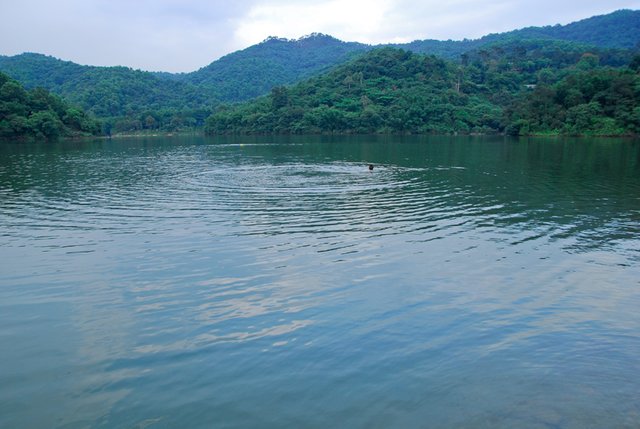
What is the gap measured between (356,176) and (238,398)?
29.0 metres

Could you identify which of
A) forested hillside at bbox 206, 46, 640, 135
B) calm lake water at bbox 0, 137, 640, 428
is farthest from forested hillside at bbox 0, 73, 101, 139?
calm lake water at bbox 0, 137, 640, 428

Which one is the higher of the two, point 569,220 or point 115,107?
point 115,107

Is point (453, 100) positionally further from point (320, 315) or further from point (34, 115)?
point (320, 315)

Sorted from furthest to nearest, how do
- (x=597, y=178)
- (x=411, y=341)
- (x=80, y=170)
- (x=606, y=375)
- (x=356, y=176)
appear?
1. (x=80, y=170)
2. (x=356, y=176)
3. (x=597, y=178)
4. (x=411, y=341)
5. (x=606, y=375)

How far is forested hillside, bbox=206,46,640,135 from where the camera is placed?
90.0 m

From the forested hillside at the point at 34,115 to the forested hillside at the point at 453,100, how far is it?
48.5 metres

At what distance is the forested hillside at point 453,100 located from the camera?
90000mm

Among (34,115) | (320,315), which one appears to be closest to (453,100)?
(34,115)

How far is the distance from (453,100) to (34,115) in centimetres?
10346

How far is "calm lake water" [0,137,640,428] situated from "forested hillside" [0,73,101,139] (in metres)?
85.2

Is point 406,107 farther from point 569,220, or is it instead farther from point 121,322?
point 121,322

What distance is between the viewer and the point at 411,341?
9.72m

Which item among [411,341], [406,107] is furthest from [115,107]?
[411,341]

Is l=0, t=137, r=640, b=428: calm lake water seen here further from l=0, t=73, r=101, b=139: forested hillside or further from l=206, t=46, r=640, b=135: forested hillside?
l=0, t=73, r=101, b=139: forested hillside
